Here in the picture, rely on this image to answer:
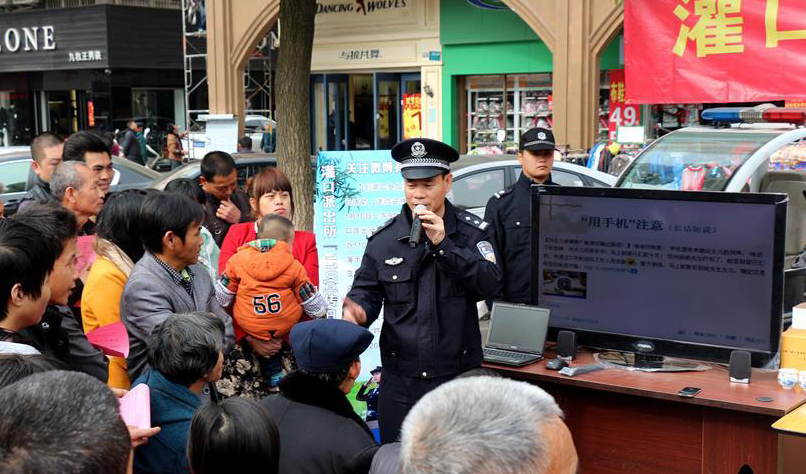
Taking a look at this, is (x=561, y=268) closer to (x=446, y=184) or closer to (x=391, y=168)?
(x=446, y=184)

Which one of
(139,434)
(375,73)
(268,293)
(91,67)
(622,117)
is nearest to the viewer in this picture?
(139,434)

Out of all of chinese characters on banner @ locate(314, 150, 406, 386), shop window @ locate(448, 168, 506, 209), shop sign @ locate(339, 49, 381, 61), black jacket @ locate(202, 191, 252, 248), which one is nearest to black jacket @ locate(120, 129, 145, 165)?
shop sign @ locate(339, 49, 381, 61)

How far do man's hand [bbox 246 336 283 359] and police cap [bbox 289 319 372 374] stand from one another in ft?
4.78

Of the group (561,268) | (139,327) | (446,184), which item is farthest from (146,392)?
(561,268)

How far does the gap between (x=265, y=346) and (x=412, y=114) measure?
16.3 m

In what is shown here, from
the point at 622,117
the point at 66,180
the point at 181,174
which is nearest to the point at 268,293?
the point at 66,180

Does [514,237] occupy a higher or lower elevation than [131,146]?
lower

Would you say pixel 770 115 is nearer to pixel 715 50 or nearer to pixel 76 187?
pixel 715 50

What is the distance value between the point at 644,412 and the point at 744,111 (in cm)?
339

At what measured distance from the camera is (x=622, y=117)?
17.3m

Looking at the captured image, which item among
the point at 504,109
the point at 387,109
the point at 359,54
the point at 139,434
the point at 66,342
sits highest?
the point at 359,54

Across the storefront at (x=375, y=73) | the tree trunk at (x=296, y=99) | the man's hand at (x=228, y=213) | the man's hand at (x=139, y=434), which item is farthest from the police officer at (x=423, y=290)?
the storefront at (x=375, y=73)

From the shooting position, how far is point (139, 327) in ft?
12.6

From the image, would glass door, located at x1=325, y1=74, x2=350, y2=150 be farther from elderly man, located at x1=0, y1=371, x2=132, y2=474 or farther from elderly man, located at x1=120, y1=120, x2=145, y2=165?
elderly man, located at x1=0, y1=371, x2=132, y2=474
